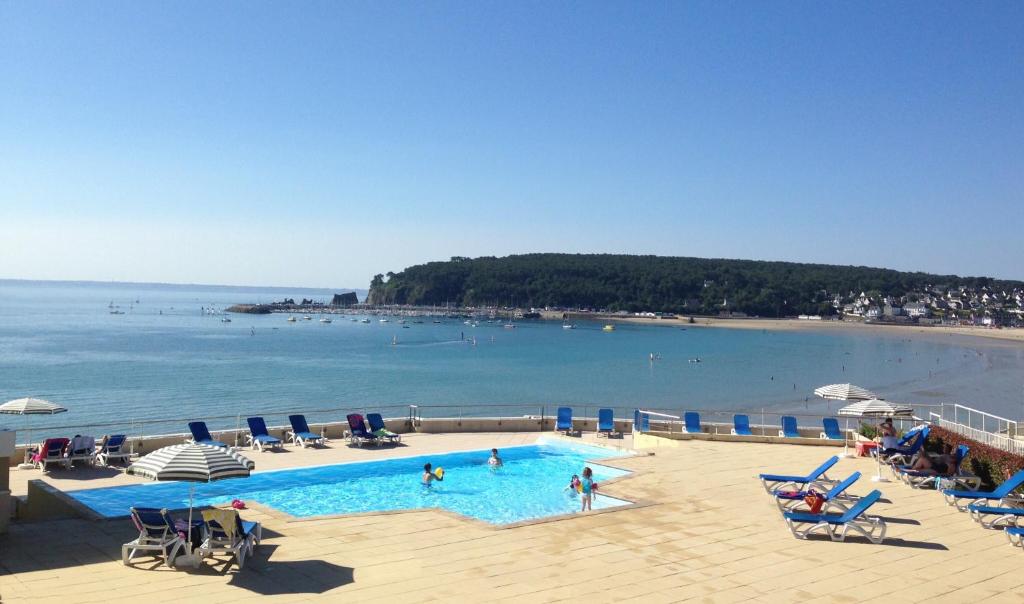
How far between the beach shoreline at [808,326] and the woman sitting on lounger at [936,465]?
457ft

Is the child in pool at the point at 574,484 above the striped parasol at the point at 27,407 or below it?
below

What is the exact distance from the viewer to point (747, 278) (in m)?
197

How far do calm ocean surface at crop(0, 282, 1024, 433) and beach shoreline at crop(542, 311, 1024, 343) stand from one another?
48.7 ft

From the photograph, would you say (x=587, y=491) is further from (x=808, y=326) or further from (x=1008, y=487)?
(x=808, y=326)

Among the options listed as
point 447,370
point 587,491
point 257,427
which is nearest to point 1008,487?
point 587,491

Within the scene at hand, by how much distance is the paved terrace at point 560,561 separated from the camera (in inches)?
335

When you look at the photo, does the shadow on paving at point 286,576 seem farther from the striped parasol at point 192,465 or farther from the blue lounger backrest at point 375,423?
the blue lounger backrest at point 375,423

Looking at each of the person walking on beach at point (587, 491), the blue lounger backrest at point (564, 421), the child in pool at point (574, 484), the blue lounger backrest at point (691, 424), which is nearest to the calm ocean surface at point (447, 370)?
the blue lounger backrest at point (564, 421)

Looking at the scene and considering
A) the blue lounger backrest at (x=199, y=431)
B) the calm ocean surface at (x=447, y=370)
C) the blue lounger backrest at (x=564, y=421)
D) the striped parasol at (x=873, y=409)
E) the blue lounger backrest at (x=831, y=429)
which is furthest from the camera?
the calm ocean surface at (x=447, y=370)

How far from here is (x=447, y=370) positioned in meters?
77.0

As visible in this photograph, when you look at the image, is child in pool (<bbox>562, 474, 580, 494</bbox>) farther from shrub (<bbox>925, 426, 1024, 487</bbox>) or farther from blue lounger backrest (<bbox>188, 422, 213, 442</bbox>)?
blue lounger backrest (<bbox>188, 422, 213, 442</bbox>)

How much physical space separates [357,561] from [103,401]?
154ft

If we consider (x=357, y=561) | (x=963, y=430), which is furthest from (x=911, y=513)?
(x=357, y=561)

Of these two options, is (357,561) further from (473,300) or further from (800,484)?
(473,300)
